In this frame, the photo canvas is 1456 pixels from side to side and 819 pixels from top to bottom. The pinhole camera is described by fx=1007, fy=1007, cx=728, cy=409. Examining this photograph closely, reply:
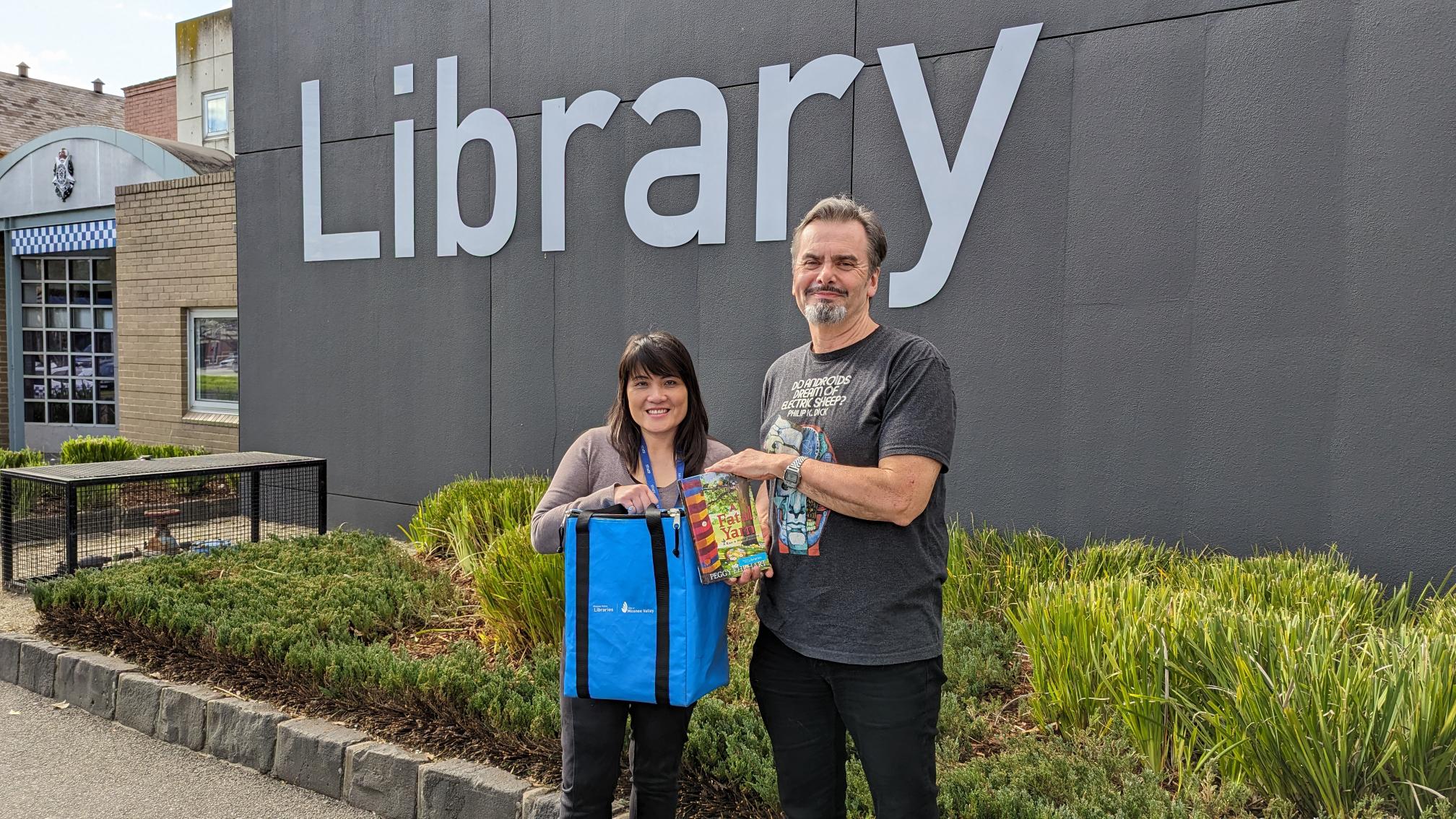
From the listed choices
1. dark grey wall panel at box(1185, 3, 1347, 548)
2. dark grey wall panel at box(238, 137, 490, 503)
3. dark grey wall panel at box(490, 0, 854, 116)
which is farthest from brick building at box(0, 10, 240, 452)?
dark grey wall panel at box(1185, 3, 1347, 548)

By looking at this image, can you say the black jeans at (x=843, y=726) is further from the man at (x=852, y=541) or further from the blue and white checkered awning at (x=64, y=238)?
the blue and white checkered awning at (x=64, y=238)

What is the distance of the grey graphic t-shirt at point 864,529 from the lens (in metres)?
2.24

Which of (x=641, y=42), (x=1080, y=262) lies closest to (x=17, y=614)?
(x=641, y=42)

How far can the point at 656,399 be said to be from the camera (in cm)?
275

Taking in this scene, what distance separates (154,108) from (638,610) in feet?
99.1

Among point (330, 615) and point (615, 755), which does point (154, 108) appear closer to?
point (330, 615)

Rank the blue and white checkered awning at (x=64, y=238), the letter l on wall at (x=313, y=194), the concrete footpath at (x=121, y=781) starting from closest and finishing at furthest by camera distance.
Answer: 1. the concrete footpath at (x=121, y=781)
2. the letter l on wall at (x=313, y=194)
3. the blue and white checkered awning at (x=64, y=238)

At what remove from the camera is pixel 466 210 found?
795cm

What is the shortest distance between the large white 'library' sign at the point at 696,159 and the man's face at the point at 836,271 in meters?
3.73

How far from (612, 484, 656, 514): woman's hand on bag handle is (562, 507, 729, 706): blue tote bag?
6 cm

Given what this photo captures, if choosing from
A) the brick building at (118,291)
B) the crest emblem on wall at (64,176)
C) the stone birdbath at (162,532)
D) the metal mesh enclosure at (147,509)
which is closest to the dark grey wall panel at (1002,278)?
the metal mesh enclosure at (147,509)

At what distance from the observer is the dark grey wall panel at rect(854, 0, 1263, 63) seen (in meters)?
5.34

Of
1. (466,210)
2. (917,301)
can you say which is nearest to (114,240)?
(466,210)

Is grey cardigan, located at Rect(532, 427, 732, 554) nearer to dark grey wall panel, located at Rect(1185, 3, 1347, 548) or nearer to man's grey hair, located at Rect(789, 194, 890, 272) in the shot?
man's grey hair, located at Rect(789, 194, 890, 272)
